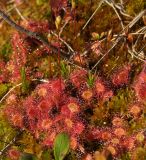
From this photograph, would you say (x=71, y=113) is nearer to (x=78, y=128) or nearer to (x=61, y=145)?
(x=78, y=128)

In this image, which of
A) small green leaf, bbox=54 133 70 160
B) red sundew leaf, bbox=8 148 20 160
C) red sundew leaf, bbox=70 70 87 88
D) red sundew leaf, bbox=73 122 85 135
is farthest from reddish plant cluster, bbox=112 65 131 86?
red sundew leaf, bbox=8 148 20 160

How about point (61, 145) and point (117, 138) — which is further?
point (117, 138)

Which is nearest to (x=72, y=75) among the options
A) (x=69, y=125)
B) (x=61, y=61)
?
(x=61, y=61)

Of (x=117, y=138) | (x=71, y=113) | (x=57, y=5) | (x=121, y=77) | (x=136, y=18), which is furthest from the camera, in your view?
(x=57, y=5)

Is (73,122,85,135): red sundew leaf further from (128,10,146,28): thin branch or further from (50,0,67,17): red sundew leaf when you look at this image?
(50,0,67,17): red sundew leaf

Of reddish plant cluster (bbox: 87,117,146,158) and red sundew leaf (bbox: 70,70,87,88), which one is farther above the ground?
red sundew leaf (bbox: 70,70,87,88)

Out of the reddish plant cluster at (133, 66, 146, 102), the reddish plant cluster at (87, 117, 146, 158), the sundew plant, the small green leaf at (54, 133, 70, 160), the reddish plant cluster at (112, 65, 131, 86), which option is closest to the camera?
the small green leaf at (54, 133, 70, 160)

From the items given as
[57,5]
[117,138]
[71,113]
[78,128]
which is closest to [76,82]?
[71,113]

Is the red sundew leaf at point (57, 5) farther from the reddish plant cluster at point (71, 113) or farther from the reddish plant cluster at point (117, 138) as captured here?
the reddish plant cluster at point (117, 138)
